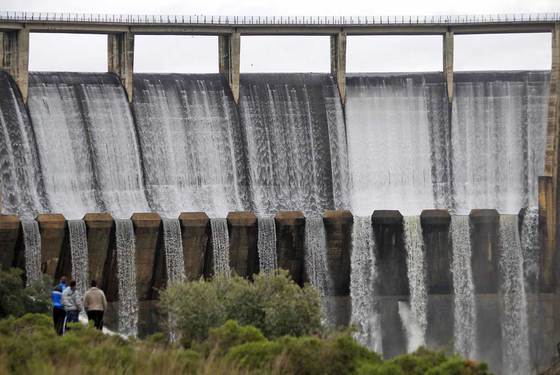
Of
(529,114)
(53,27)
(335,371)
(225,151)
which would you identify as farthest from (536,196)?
(335,371)

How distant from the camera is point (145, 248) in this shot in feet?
210

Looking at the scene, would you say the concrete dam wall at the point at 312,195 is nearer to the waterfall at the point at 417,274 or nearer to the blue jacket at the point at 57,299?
the waterfall at the point at 417,274

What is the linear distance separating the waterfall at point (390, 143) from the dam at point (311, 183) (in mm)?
86

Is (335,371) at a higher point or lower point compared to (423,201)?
lower

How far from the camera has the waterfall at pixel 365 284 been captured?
2694 inches

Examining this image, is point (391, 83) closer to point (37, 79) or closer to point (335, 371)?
point (37, 79)

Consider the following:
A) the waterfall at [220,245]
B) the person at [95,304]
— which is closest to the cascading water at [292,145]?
the waterfall at [220,245]

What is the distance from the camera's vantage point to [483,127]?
75.4 metres

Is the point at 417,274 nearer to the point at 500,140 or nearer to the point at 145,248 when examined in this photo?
the point at 500,140

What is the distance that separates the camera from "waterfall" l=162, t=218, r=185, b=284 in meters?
64.9

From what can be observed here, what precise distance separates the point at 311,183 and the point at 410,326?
7899 millimetres

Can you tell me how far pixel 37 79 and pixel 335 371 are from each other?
34031 mm

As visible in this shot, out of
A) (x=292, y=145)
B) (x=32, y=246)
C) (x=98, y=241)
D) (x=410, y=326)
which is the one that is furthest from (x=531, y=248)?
(x=32, y=246)

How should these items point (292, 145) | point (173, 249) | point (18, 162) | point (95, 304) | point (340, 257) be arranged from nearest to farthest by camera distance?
point (95, 304), point (173, 249), point (18, 162), point (340, 257), point (292, 145)
